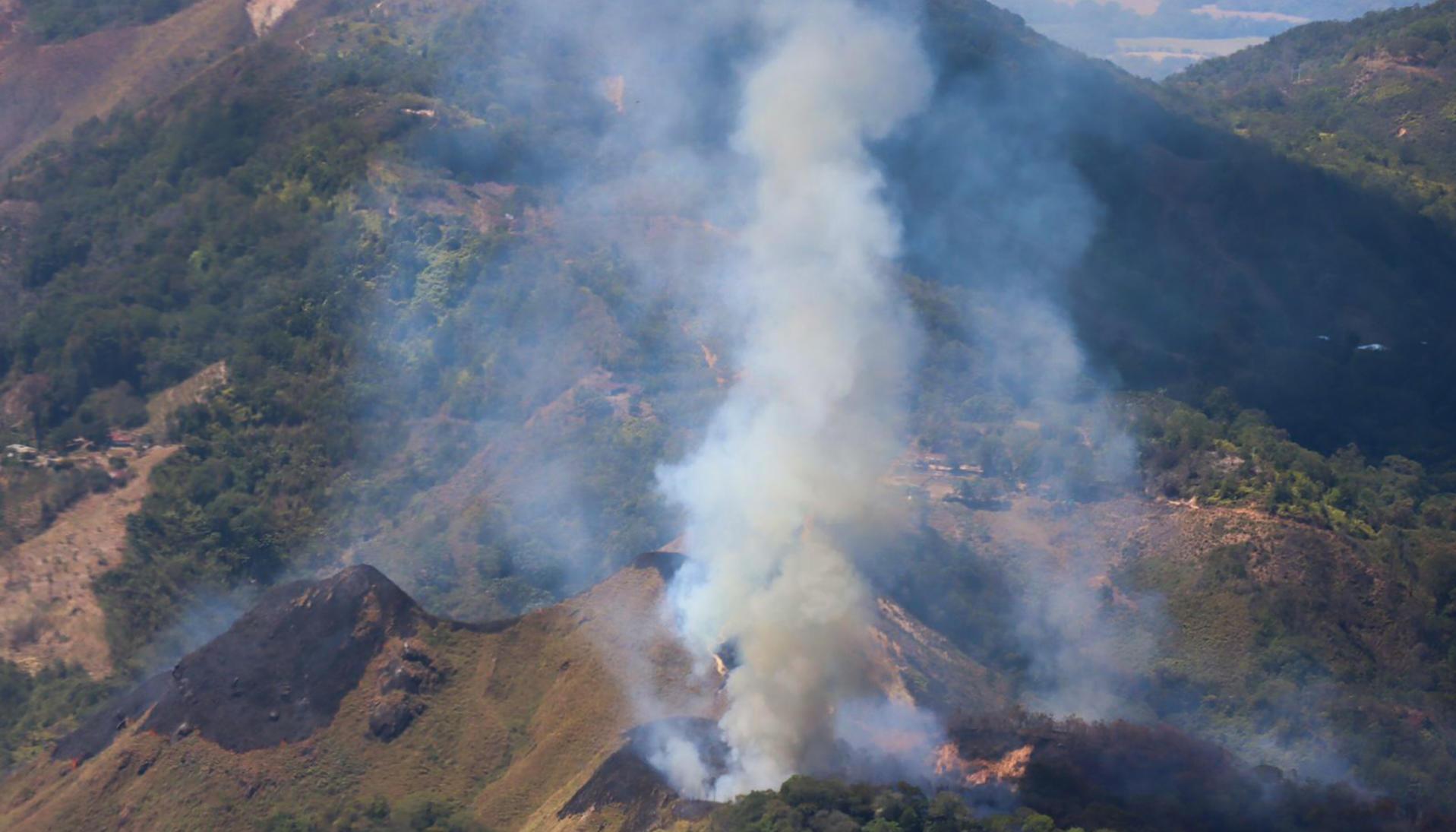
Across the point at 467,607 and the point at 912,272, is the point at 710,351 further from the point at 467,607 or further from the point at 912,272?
the point at 467,607

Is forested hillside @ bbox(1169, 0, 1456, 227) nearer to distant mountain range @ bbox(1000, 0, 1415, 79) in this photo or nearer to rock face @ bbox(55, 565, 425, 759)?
distant mountain range @ bbox(1000, 0, 1415, 79)

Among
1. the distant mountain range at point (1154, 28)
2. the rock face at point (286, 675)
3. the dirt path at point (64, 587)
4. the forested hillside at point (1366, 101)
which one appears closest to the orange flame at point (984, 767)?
the rock face at point (286, 675)

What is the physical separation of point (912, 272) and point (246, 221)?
37888mm

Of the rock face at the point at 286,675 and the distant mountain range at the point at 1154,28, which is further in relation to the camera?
the distant mountain range at the point at 1154,28

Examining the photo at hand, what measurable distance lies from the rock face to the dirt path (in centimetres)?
608

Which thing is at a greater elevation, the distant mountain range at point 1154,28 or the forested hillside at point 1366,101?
the forested hillside at point 1366,101

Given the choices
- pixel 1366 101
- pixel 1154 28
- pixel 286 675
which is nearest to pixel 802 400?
pixel 286 675

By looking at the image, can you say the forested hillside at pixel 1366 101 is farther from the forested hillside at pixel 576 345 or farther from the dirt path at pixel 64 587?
the dirt path at pixel 64 587

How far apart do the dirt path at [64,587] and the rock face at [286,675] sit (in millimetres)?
6078

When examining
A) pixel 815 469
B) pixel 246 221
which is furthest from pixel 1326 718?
pixel 246 221

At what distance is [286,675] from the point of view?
2007 inches

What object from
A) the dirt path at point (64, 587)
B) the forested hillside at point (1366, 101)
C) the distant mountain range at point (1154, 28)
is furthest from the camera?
the distant mountain range at point (1154, 28)

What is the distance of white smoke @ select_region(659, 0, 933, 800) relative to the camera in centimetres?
4884

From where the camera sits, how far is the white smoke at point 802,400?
48.8 m
